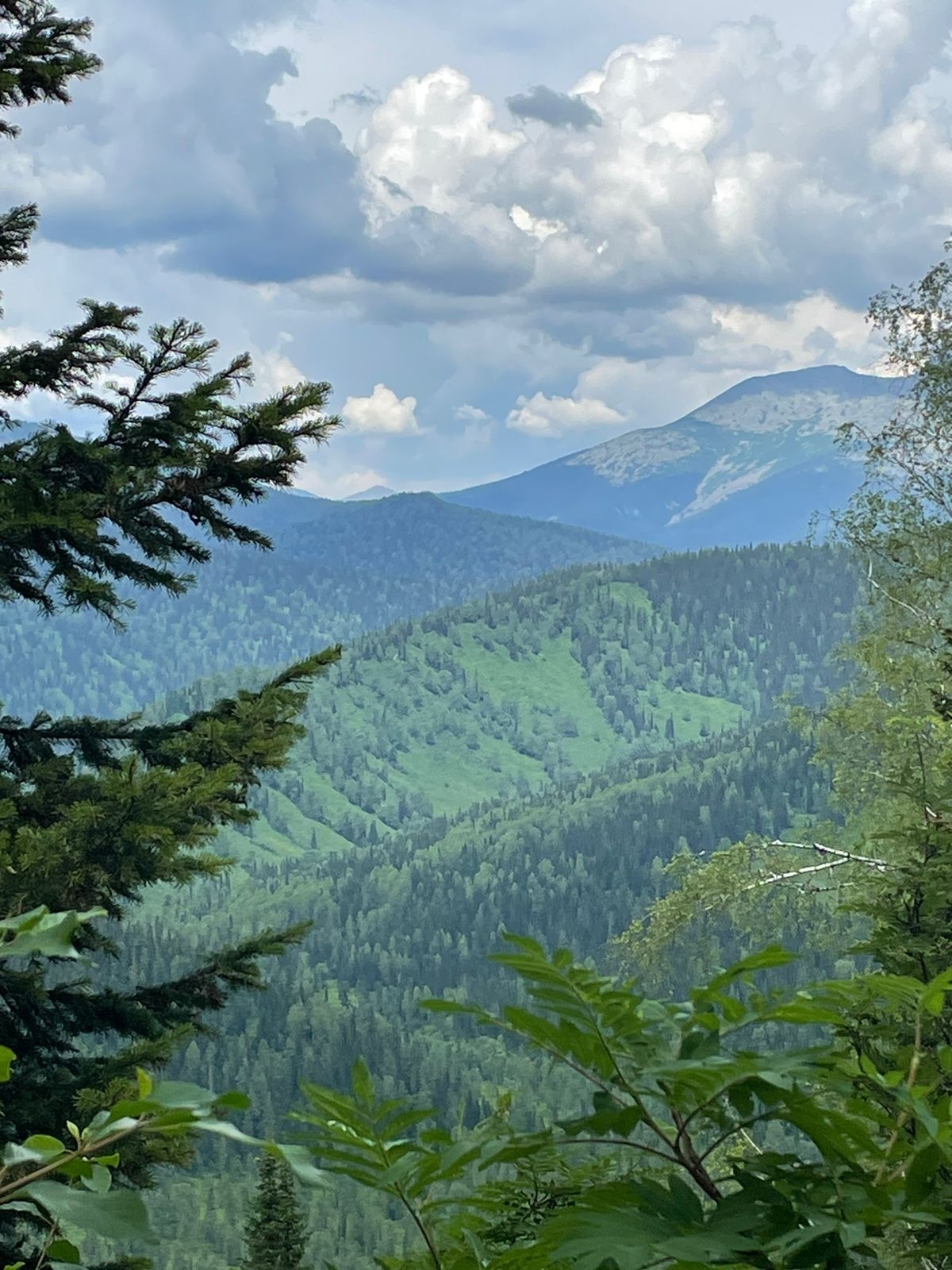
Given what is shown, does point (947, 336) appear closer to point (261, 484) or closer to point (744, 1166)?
point (261, 484)

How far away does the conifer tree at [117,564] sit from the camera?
325 inches

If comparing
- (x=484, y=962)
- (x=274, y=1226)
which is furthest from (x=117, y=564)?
(x=274, y=1226)

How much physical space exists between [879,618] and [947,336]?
5.88m

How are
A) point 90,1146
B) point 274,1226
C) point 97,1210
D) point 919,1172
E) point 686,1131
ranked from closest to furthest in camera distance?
point 97,1210, point 90,1146, point 919,1172, point 686,1131, point 274,1226

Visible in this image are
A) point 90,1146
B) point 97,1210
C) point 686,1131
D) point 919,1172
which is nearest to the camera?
point 97,1210

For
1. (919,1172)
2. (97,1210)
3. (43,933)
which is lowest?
(919,1172)

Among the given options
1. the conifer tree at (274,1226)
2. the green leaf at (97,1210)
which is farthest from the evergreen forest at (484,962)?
the conifer tree at (274,1226)

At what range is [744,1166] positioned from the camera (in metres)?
1.68

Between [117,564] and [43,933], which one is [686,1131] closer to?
[43,933]

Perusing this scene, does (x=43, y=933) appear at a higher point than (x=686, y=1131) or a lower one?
higher

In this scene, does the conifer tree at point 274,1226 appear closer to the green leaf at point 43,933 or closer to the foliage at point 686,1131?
the foliage at point 686,1131

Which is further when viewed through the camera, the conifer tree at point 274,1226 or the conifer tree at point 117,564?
the conifer tree at point 274,1226

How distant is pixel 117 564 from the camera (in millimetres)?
10000

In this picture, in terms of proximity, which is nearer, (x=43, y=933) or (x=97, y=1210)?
(x=97, y=1210)
